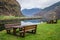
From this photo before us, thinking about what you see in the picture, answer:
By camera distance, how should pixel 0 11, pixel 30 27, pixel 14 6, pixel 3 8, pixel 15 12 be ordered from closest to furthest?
pixel 30 27
pixel 0 11
pixel 3 8
pixel 15 12
pixel 14 6

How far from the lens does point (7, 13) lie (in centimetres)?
8975

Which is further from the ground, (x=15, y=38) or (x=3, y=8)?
(x=3, y=8)

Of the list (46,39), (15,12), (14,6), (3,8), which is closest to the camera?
(46,39)

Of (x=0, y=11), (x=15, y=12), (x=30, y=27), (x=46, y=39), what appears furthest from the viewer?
(x=15, y=12)

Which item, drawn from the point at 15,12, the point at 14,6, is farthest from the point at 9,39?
the point at 14,6

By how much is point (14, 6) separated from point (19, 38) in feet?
330

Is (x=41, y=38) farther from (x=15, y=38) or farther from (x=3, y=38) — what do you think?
(x=3, y=38)

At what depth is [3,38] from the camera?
485 inches

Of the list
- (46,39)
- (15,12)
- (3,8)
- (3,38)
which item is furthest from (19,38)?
(15,12)

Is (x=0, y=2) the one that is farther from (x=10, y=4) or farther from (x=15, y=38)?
(x=15, y=38)

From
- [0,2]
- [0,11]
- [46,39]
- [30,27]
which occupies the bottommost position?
[46,39]

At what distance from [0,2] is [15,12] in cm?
1952

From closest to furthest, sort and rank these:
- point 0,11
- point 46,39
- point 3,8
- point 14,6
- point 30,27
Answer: point 46,39 → point 30,27 → point 0,11 → point 3,8 → point 14,6

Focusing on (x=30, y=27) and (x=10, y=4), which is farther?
(x=10, y=4)
